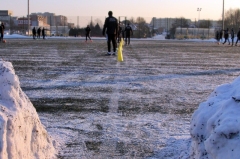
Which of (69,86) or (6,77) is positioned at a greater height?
(6,77)

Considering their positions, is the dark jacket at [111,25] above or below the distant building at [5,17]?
below

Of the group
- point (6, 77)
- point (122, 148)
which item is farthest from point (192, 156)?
point (6, 77)

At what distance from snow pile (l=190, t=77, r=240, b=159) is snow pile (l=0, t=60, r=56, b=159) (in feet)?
4.99

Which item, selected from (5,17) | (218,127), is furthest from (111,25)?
(5,17)

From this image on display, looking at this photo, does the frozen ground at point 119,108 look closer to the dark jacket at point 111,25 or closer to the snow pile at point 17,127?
Answer: the snow pile at point 17,127

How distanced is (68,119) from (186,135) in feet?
5.67

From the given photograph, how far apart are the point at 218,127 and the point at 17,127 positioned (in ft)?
5.65

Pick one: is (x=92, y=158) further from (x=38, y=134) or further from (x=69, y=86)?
(x=69, y=86)

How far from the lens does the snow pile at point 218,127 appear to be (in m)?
2.82

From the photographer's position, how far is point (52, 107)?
6.24m

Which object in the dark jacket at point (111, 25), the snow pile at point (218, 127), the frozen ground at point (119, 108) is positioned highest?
the dark jacket at point (111, 25)

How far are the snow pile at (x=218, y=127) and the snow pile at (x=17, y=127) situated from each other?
1.52 metres

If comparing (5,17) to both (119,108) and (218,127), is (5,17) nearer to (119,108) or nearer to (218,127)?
(119,108)

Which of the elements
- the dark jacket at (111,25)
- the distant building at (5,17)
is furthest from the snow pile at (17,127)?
the distant building at (5,17)
